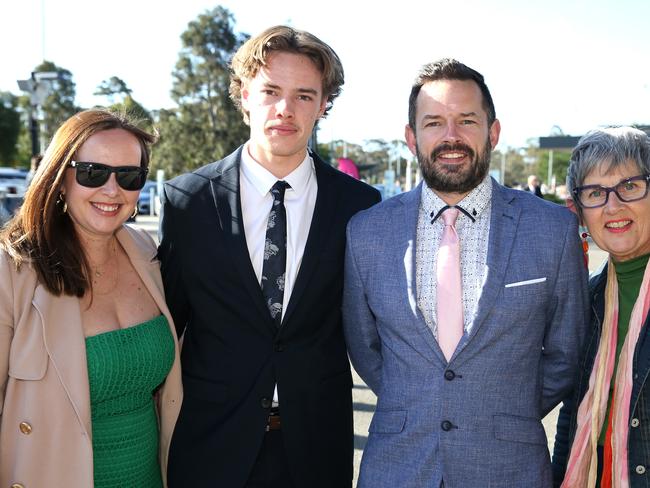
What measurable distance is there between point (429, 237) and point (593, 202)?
642mm

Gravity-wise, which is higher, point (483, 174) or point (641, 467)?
point (483, 174)

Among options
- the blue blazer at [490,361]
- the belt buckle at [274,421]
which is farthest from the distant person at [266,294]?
the blue blazer at [490,361]

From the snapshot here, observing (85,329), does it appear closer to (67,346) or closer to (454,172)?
(67,346)

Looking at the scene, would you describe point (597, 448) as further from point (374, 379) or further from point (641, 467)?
point (374, 379)

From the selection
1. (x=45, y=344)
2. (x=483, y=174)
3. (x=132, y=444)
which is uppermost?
(x=483, y=174)

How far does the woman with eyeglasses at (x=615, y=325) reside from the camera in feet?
7.59

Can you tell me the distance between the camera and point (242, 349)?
2752 mm

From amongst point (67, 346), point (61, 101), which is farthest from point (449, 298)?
point (61, 101)

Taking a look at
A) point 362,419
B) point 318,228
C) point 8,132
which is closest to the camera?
point 318,228

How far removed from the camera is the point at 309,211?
3.01 meters

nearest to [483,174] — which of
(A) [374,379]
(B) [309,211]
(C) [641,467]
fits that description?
(B) [309,211]

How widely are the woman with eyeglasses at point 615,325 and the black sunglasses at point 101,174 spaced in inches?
70.8

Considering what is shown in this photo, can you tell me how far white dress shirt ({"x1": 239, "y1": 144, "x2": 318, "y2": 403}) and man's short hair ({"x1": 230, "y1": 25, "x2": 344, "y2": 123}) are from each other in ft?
1.27

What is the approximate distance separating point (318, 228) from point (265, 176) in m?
0.34
